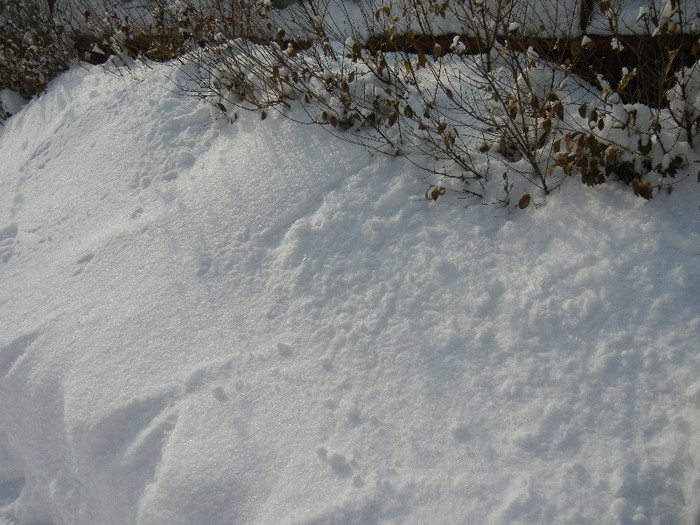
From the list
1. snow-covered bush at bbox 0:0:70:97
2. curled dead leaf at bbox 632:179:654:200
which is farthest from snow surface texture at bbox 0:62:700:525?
snow-covered bush at bbox 0:0:70:97

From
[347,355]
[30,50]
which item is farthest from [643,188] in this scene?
[30,50]

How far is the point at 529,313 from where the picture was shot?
2570 millimetres

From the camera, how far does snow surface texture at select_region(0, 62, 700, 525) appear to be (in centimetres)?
217

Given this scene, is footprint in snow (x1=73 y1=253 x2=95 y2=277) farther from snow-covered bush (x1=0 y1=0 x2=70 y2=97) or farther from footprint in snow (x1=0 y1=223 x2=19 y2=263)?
snow-covered bush (x1=0 y1=0 x2=70 y2=97)

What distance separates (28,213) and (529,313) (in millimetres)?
4149

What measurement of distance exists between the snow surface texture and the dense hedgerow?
196mm

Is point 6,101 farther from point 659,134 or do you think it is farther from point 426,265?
point 659,134

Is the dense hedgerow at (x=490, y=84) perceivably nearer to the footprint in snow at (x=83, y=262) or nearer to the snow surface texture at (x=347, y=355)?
the snow surface texture at (x=347, y=355)

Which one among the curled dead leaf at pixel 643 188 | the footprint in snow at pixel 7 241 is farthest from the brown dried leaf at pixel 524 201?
the footprint in snow at pixel 7 241

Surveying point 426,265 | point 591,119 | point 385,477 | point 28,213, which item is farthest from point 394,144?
point 28,213

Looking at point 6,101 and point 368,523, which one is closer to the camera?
point 368,523

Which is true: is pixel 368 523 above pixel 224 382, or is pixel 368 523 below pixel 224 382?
below

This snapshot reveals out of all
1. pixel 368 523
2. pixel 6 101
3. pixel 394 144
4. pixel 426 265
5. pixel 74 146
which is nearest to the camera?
pixel 368 523

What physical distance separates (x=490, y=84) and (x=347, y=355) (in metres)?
1.64
